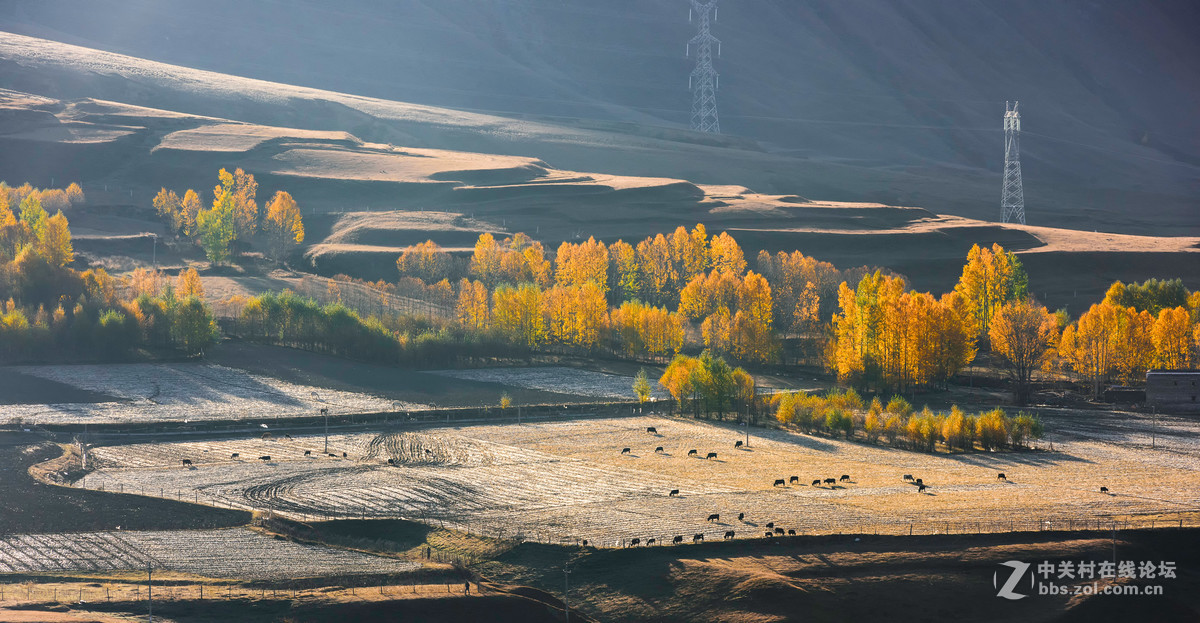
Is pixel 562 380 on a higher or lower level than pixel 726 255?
lower

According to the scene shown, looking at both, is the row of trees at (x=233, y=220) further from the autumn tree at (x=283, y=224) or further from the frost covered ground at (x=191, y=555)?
the frost covered ground at (x=191, y=555)

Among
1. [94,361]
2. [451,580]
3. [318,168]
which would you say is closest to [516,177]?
[318,168]

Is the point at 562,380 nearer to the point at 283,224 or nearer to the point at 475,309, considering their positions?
the point at 475,309

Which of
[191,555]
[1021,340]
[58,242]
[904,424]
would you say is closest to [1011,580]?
[904,424]

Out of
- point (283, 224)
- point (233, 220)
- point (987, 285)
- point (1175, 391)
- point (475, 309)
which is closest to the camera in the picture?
point (1175, 391)

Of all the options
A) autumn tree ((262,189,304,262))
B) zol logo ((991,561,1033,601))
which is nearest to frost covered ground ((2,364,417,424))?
zol logo ((991,561,1033,601))

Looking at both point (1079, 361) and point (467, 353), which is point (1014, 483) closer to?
point (1079, 361)

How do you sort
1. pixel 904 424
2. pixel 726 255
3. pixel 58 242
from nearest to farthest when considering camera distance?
1. pixel 904 424
2. pixel 58 242
3. pixel 726 255
